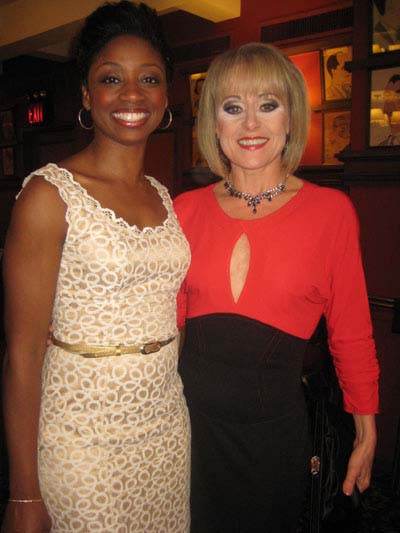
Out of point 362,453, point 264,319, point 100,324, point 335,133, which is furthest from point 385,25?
point 100,324

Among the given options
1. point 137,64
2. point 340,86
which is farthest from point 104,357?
point 340,86

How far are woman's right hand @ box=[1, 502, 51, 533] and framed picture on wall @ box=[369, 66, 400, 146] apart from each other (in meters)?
2.77

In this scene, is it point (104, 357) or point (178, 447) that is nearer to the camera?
point (104, 357)

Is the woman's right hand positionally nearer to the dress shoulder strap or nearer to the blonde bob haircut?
the dress shoulder strap

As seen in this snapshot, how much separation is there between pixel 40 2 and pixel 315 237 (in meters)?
4.97

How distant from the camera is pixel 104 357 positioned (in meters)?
1.30

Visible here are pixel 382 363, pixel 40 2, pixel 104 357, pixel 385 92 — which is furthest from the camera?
pixel 40 2

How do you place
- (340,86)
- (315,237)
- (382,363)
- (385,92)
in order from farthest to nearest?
(340,86), (382,363), (385,92), (315,237)

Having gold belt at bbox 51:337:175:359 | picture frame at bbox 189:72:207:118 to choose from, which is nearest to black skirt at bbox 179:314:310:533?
gold belt at bbox 51:337:175:359

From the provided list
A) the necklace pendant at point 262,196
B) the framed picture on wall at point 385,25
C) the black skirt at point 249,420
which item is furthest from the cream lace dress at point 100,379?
the framed picture on wall at point 385,25

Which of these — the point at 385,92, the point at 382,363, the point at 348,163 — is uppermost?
the point at 385,92

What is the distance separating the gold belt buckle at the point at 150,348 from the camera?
4.38 feet

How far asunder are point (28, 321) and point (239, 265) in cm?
61

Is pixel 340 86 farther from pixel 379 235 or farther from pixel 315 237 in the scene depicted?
pixel 315 237
